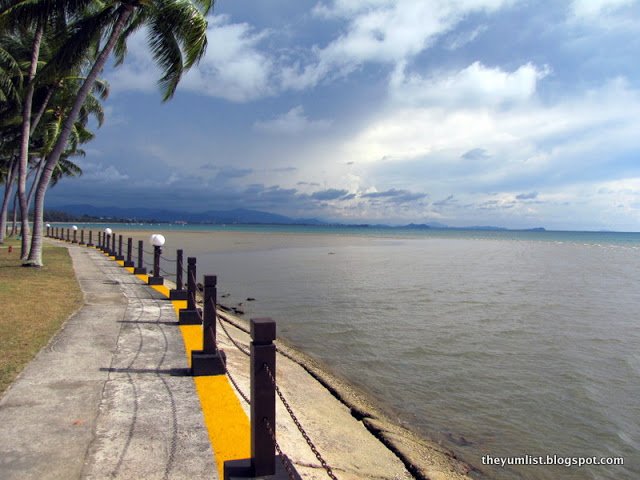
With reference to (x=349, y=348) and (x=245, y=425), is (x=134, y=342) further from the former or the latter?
(x=349, y=348)

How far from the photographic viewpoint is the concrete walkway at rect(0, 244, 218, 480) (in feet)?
11.4

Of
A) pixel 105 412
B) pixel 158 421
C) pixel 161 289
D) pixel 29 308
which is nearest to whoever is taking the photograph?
pixel 158 421

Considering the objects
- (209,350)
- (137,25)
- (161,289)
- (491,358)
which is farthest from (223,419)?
(137,25)

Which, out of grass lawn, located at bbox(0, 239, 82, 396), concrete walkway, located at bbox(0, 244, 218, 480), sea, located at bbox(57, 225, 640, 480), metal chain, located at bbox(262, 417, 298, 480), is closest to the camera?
metal chain, located at bbox(262, 417, 298, 480)

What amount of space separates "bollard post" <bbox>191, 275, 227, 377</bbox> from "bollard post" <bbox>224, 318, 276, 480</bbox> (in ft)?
8.51

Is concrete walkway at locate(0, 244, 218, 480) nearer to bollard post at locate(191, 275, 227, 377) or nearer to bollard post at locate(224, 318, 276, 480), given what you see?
bollard post at locate(191, 275, 227, 377)

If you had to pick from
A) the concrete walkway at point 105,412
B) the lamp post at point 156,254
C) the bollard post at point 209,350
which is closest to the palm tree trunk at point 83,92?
the lamp post at point 156,254

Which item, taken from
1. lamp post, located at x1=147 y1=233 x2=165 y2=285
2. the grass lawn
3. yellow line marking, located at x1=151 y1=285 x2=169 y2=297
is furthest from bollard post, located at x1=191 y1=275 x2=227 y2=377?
lamp post, located at x1=147 y1=233 x2=165 y2=285

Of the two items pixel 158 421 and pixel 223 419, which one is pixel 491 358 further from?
pixel 158 421

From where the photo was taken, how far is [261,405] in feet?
10.1

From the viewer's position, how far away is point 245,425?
431 centimetres

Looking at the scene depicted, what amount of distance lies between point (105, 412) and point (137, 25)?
1380cm

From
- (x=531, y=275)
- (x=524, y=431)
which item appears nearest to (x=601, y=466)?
(x=524, y=431)

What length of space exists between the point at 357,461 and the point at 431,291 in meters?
13.7
